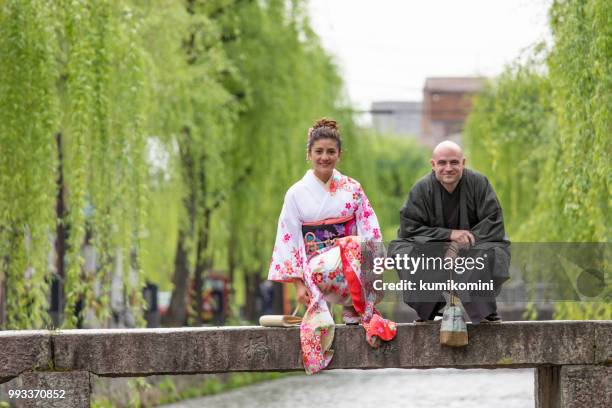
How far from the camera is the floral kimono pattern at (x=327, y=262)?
273 inches

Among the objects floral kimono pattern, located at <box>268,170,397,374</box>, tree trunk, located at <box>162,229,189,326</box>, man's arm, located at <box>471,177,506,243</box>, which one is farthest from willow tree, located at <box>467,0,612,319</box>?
tree trunk, located at <box>162,229,189,326</box>

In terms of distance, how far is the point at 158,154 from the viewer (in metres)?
16.7

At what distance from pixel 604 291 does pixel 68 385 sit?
3706 mm

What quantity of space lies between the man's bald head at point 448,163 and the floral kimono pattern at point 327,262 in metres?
0.47

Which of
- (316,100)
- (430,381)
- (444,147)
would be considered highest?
(316,100)

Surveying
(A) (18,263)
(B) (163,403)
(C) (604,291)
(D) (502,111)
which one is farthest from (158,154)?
(C) (604,291)

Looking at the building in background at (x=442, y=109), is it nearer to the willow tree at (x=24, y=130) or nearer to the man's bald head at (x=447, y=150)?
the willow tree at (x=24, y=130)

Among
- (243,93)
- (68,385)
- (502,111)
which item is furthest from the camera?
(243,93)

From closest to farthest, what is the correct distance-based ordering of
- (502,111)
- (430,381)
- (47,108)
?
1. (47,108)
2. (502,111)
3. (430,381)

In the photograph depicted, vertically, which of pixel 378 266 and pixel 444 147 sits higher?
pixel 444 147

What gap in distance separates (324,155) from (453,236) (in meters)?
0.86

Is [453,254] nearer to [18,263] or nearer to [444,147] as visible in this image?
[444,147]

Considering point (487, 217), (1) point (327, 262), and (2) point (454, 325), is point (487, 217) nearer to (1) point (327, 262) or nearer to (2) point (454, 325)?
(2) point (454, 325)

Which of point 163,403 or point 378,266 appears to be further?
point 163,403
